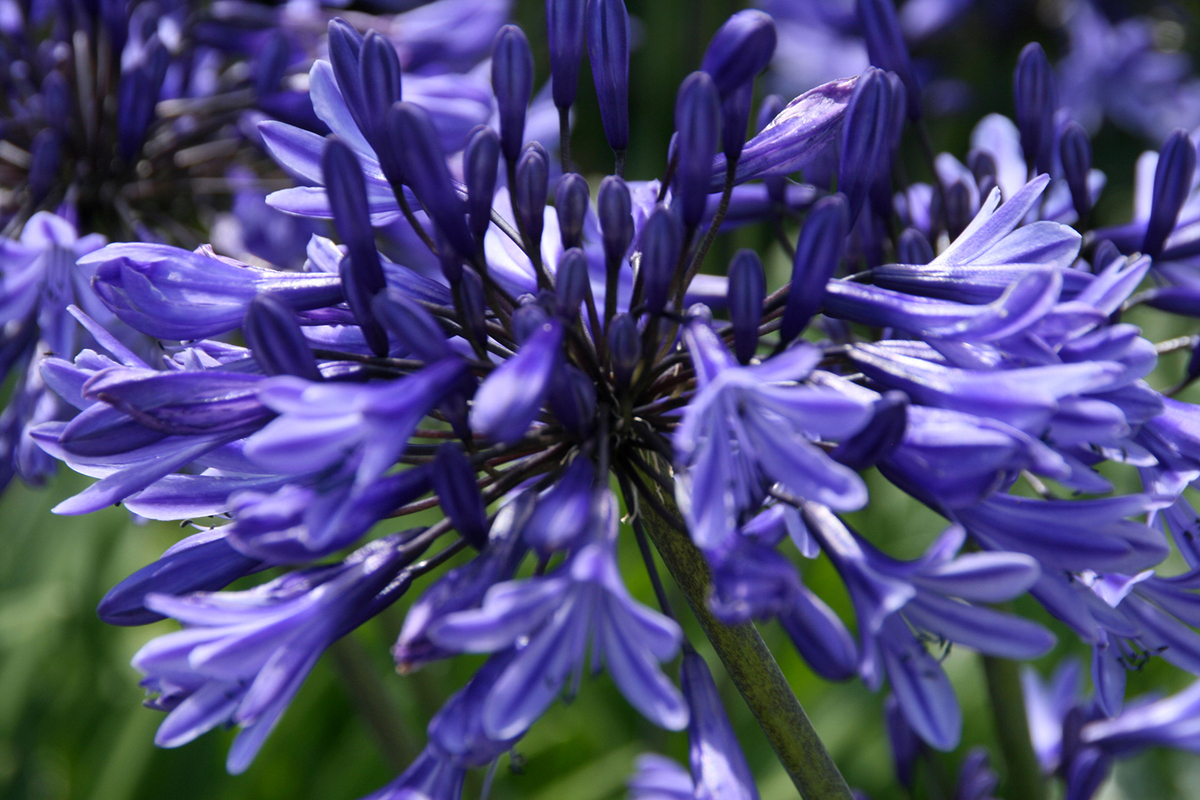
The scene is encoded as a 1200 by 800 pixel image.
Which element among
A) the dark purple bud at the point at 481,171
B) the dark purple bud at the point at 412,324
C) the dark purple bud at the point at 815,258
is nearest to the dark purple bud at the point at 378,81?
the dark purple bud at the point at 481,171

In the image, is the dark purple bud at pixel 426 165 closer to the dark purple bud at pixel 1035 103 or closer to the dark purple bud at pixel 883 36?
the dark purple bud at pixel 883 36

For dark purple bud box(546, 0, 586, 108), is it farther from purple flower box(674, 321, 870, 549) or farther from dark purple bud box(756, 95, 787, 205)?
purple flower box(674, 321, 870, 549)

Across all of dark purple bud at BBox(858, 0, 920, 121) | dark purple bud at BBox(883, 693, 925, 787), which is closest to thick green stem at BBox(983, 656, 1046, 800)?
dark purple bud at BBox(883, 693, 925, 787)

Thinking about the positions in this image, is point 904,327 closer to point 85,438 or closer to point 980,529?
point 980,529

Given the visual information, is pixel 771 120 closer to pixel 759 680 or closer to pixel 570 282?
pixel 570 282

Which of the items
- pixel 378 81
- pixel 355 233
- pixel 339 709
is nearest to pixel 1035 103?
pixel 378 81

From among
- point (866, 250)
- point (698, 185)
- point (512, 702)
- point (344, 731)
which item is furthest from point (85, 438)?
point (344, 731)
